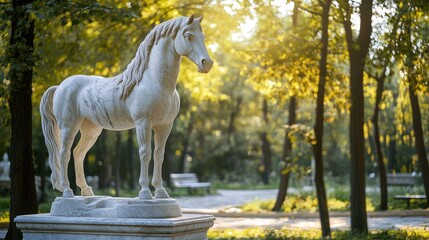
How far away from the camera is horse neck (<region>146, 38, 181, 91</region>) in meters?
8.34

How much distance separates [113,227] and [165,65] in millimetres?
2055

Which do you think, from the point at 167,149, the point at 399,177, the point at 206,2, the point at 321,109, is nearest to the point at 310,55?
the point at 321,109

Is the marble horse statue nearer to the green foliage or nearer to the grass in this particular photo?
the grass

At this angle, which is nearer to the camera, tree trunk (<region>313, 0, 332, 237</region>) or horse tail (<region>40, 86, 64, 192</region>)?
horse tail (<region>40, 86, 64, 192</region>)

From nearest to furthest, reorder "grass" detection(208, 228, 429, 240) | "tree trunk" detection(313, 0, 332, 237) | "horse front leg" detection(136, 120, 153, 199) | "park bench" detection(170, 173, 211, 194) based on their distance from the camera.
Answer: "horse front leg" detection(136, 120, 153, 199)
"grass" detection(208, 228, 429, 240)
"tree trunk" detection(313, 0, 332, 237)
"park bench" detection(170, 173, 211, 194)

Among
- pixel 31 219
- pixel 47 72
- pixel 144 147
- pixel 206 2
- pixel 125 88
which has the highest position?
pixel 206 2

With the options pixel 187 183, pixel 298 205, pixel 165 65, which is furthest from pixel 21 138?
pixel 187 183

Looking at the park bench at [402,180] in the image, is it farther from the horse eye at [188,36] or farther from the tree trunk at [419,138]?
the horse eye at [188,36]

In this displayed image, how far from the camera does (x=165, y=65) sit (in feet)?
27.5

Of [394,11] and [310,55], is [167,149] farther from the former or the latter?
[394,11]

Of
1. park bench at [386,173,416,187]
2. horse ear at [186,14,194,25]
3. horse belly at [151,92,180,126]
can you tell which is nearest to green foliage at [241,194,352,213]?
park bench at [386,173,416,187]

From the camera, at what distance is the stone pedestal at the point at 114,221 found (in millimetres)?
8094

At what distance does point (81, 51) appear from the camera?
52.5ft

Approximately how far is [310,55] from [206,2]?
3.42 metres
